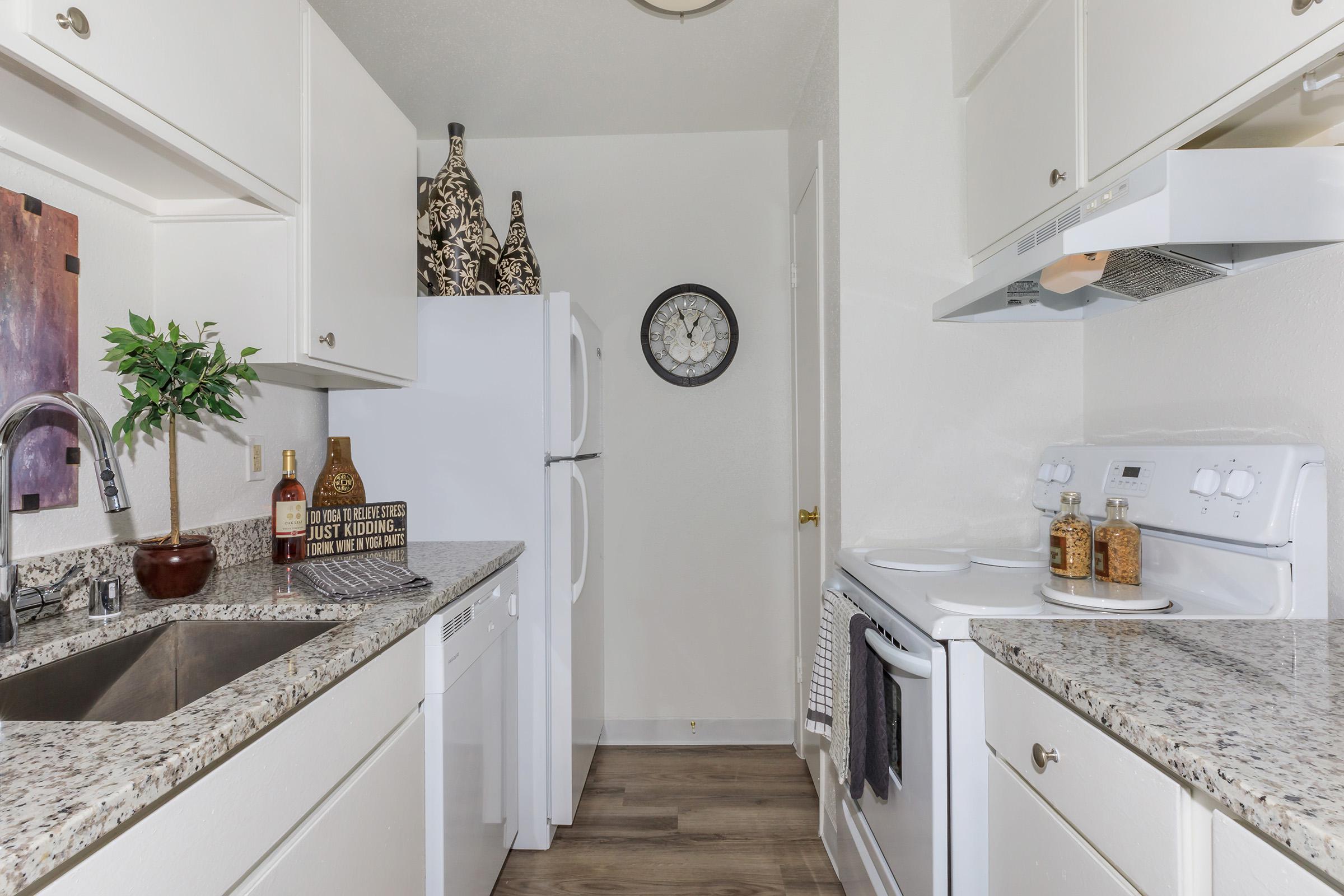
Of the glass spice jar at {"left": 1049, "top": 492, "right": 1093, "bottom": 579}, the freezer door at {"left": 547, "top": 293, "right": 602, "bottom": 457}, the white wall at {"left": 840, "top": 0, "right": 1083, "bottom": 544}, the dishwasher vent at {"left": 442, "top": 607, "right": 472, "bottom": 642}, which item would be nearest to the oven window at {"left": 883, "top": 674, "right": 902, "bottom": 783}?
the glass spice jar at {"left": 1049, "top": 492, "right": 1093, "bottom": 579}

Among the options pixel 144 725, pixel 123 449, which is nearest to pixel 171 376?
pixel 123 449

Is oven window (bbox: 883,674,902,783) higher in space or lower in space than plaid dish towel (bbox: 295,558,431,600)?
lower

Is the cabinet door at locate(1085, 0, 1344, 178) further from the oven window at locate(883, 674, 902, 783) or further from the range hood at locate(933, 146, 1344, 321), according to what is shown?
the oven window at locate(883, 674, 902, 783)

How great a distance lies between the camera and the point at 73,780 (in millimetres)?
669

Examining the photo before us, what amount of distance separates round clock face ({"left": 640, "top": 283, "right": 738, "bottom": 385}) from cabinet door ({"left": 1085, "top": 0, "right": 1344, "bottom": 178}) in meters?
1.73

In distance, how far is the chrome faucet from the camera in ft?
3.43

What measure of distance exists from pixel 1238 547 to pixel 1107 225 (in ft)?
2.05

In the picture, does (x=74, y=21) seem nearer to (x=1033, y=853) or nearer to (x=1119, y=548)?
(x=1033, y=853)

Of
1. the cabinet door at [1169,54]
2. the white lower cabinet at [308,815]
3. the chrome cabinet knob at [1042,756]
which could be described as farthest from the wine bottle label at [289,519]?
the cabinet door at [1169,54]

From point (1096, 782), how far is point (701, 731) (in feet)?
7.75

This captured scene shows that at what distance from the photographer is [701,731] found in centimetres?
306

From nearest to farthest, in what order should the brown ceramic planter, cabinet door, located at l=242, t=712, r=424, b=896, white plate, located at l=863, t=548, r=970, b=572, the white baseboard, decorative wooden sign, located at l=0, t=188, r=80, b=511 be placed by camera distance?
cabinet door, located at l=242, t=712, r=424, b=896, decorative wooden sign, located at l=0, t=188, r=80, b=511, the brown ceramic planter, white plate, located at l=863, t=548, r=970, b=572, the white baseboard

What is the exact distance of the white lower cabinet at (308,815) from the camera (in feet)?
2.32

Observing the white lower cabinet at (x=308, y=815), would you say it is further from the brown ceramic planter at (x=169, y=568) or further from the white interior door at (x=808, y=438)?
the white interior door at (x=808, y=438)
